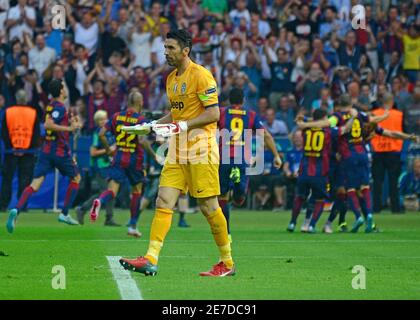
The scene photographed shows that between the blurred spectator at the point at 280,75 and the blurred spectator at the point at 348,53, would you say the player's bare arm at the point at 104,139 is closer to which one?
the blurred spectator at the point at 280,75

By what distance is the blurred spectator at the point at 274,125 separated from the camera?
27062 millimetres

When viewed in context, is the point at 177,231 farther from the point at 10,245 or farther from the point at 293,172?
the point at 293,172

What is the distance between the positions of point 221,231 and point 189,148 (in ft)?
2.97

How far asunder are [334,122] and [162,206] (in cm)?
860

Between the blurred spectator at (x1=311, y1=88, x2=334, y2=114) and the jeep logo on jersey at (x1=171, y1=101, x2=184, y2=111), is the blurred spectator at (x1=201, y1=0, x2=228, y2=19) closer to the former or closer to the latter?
the blurred spectator at (x1=311, y1=88, x2=334, y2=114)

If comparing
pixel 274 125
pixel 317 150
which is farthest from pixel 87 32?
pixel 317 150

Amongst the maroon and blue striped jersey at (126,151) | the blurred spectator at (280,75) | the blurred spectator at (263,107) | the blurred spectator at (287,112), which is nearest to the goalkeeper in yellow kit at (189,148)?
the maroon and blue striped jersey at (126,151)

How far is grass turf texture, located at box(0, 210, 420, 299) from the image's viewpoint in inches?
436

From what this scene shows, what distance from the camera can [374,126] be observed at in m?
21.2

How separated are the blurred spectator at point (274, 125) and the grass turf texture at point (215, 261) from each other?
4.80 m

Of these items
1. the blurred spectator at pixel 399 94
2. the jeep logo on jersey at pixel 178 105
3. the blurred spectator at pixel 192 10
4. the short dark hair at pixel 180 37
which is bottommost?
the jeep logo on jersey at pixel 178 105

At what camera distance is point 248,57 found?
28109 millimetres

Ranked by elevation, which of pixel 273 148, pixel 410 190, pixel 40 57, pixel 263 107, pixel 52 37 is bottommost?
pixel 410 190

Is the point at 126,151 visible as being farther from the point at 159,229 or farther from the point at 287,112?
the point at 159,229
